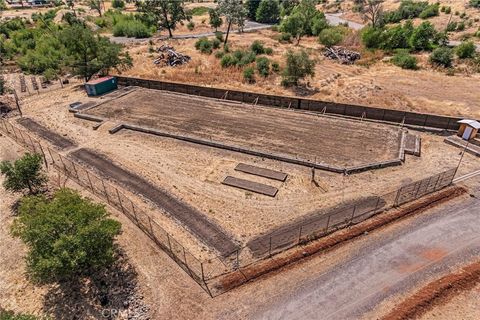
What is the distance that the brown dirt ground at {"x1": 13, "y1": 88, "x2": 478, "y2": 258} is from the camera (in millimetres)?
23359

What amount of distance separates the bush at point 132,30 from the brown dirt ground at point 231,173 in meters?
53.3

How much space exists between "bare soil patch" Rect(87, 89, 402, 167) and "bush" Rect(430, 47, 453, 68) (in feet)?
88.1

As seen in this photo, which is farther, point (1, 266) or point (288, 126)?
point (288, 126)

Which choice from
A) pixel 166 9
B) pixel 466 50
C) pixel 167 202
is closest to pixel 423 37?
pixel 466 50

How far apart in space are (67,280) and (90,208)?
485 cm

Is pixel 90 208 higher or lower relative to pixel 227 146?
higher

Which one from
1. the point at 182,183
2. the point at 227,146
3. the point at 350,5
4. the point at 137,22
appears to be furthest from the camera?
the point at 350,5

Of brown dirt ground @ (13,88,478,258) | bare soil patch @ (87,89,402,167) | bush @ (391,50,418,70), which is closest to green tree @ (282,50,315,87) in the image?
bare soil patch @ (87,89,402,167)

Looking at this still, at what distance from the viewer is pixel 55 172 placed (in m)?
29.4

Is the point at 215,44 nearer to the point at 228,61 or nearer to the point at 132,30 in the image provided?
the point at 228,61

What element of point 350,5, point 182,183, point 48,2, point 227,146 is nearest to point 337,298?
point 182,183

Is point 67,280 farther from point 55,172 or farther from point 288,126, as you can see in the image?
point 288,126

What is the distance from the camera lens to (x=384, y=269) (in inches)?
766

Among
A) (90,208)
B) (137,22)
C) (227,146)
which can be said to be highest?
(137,22)
